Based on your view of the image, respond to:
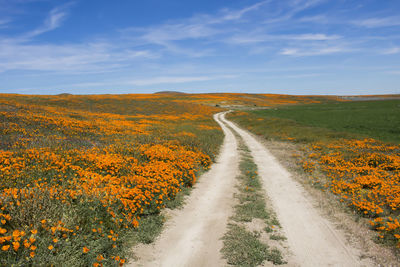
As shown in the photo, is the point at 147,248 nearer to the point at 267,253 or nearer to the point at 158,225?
the point at 158,225

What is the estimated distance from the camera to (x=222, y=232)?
Result: 721 cm

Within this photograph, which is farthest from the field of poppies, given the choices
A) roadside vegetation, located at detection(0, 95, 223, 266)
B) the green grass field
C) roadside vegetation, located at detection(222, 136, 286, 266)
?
the green grass field

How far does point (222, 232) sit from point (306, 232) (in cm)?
276

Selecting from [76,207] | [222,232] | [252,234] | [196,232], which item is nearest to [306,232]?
[252,234]

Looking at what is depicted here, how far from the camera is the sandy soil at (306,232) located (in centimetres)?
601

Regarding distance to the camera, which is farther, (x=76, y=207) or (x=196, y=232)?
(x=196, y=232)

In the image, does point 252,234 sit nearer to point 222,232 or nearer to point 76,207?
point 222,232

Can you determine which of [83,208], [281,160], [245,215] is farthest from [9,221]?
[281,160]

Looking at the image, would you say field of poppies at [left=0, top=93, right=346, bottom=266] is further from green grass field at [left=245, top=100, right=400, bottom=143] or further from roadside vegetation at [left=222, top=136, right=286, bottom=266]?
green grass field at [left=245, top=100, right=400, bottom=143]

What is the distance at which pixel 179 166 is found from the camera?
40.0ft

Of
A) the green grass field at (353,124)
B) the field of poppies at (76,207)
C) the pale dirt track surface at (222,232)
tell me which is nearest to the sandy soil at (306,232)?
the pale dirt track surface at (222,232)

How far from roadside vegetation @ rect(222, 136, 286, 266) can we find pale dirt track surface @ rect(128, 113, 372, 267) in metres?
0.26

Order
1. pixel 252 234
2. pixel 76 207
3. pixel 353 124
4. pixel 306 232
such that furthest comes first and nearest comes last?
pixel 353 124 < pixel 306 232 < pixel 252 234 < pixel 76 207

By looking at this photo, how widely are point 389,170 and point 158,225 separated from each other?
51.6 feet
